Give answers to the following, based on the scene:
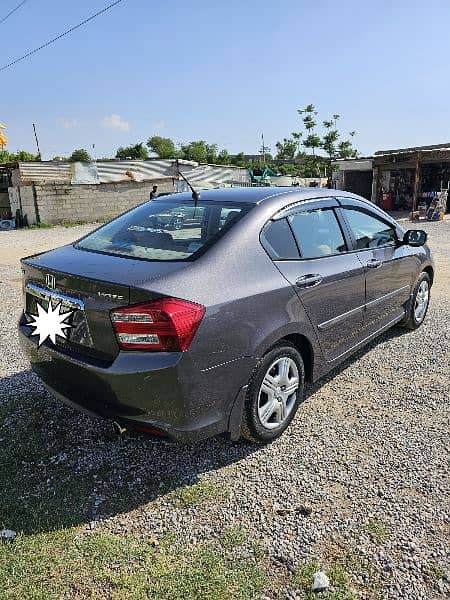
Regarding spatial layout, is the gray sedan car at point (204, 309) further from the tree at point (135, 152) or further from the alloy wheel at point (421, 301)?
the tree at point (135, 152)

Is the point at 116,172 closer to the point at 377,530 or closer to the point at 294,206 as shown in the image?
the point at 294,206

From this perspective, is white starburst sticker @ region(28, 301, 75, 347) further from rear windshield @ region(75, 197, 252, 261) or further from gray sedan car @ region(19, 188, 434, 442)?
rear windshield @ region(75, 197, 252, 261)

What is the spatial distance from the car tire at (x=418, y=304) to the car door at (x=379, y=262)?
275 mm

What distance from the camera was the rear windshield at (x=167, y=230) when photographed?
280 cm

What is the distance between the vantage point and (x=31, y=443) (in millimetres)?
3057

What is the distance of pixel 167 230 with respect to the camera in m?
3.13

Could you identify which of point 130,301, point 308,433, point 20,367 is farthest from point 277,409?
point 20,367

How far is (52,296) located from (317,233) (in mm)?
1866

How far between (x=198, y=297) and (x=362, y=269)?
181 cm

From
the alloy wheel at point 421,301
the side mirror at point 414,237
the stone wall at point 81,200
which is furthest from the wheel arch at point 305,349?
the stone wall at point 81,200

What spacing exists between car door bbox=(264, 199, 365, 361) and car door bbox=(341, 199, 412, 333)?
0.54ft

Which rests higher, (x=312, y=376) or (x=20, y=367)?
(x=312, y=376)

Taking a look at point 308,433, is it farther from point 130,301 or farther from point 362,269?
point 130,301

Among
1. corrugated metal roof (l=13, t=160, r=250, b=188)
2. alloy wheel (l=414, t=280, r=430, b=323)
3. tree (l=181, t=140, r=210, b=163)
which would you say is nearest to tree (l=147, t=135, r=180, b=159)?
tree (l=181, t=140, r=210, b=163)
